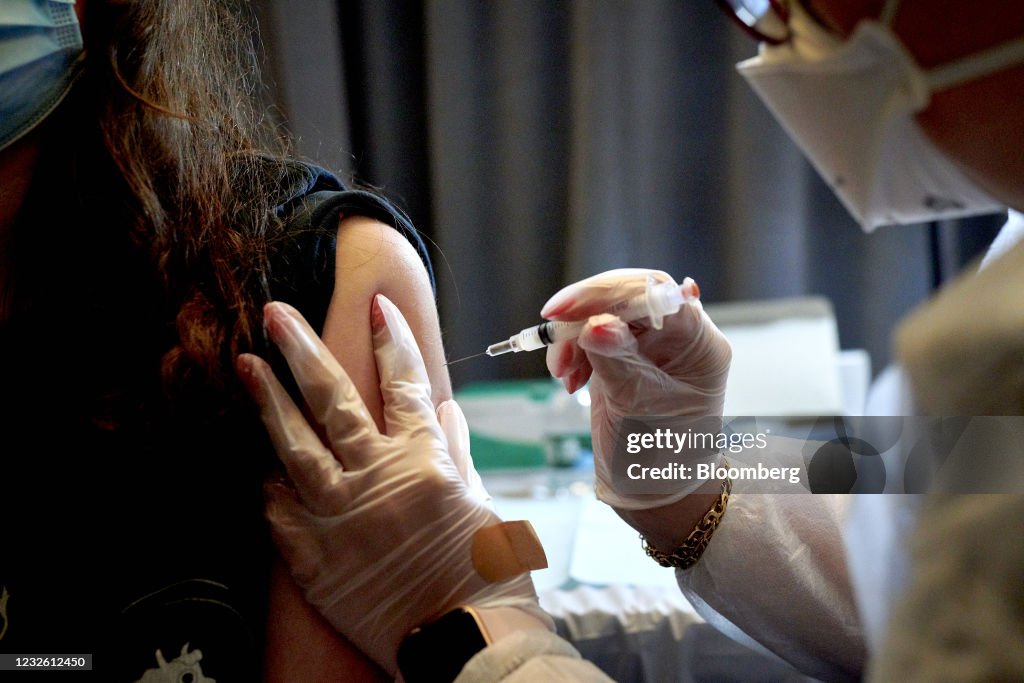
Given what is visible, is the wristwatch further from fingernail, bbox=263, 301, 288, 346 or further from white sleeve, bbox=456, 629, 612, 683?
fingernail, bbox=263, 301, 288, 346

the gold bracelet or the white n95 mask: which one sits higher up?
the white n95 mask

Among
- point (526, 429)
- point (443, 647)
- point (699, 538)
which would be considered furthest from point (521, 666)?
point (526, 429)

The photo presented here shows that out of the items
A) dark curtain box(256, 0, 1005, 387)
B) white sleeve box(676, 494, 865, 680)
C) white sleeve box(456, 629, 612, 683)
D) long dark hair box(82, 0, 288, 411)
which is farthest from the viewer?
dark curtain box(256, 0, 1005, 387)

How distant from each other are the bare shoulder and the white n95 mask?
0.44 m

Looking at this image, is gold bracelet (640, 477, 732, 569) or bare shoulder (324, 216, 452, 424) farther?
gold bracelet (640, 477, 732, 569)

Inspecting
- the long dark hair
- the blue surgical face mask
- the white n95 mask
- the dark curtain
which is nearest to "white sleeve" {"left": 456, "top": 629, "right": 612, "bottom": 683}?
the long dark hair

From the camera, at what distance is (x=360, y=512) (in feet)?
2.75

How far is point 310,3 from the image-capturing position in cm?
278

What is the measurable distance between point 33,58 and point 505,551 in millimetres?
698

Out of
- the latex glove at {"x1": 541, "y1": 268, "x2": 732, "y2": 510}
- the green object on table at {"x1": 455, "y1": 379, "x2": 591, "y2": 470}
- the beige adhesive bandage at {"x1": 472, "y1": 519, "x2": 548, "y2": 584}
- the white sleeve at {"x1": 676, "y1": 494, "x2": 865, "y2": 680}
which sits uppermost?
the latex glove at {"x1": 541, "y1": 268, "x2": 732, "y2": 510}

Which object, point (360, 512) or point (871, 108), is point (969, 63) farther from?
point (360, 512)

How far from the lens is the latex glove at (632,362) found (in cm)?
93

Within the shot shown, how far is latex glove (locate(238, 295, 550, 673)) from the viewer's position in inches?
33.4

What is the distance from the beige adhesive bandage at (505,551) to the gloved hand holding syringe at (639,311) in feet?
0.63
